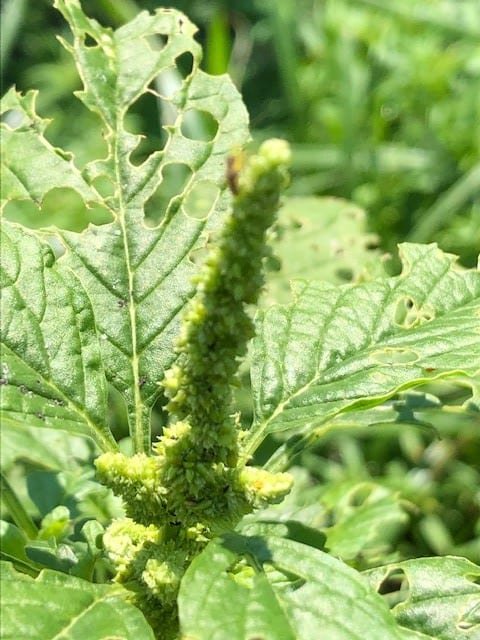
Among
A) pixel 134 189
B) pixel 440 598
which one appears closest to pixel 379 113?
pixel 134 189

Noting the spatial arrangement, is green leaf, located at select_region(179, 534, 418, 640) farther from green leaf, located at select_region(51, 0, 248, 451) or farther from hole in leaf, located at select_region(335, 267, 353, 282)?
hole in leaf, located at select_region(335, 267, 353, 282)

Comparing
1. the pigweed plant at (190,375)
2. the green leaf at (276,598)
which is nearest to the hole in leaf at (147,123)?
the pigweed plant at (190,375)

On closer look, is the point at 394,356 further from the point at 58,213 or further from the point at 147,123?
the point at 147,123

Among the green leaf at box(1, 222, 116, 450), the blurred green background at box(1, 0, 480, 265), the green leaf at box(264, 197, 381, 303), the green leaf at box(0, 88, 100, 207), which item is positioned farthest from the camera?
the blurred green background at box(1, 0, 480, 265)

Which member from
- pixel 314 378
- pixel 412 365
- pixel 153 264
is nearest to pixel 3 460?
pixel 153 264

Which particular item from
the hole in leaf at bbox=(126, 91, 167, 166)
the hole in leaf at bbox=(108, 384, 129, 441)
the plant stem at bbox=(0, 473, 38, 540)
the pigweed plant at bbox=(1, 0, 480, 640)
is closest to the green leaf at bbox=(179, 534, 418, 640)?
the pigweed plant at bbox=(1, 0, 480, 640)

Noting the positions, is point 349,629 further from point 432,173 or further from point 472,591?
point 432,173
